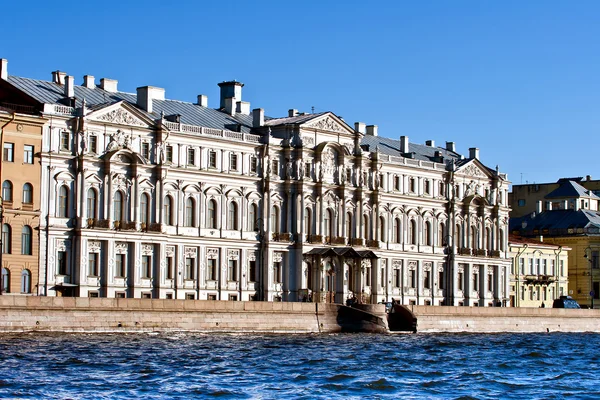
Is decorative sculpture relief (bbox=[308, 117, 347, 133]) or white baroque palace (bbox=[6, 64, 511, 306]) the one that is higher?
decorative sculpture relief (bbox=[308, 117, 347, 133])

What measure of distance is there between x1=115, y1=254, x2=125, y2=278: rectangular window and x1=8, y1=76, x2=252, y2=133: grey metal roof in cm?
839

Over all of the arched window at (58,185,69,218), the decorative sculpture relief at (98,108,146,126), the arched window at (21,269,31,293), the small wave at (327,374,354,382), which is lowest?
the small wave at (327,374,354,382)

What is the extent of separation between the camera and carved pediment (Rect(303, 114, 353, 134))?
9121 cm

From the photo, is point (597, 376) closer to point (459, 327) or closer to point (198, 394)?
point (198, 394)

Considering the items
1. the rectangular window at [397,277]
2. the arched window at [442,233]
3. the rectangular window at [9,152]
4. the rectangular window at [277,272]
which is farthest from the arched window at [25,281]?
the arched window at [442,233]

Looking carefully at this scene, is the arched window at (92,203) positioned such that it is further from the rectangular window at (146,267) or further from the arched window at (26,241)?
the arched window at (26,241)

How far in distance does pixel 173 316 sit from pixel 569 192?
7085 centimetres

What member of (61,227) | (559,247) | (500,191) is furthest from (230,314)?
(559,247)

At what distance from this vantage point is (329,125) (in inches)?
3639

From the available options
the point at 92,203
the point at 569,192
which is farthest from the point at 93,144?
the point at 569,192

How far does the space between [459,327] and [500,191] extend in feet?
73.7

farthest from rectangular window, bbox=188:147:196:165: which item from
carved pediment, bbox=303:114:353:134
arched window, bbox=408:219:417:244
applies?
arched window, bbox=408:219:417:244

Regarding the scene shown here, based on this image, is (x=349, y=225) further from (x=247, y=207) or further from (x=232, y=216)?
(x=232, y=216)

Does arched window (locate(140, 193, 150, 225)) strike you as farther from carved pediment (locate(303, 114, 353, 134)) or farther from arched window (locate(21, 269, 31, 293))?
carved pediment (locate(303, 114, 353, 134))
